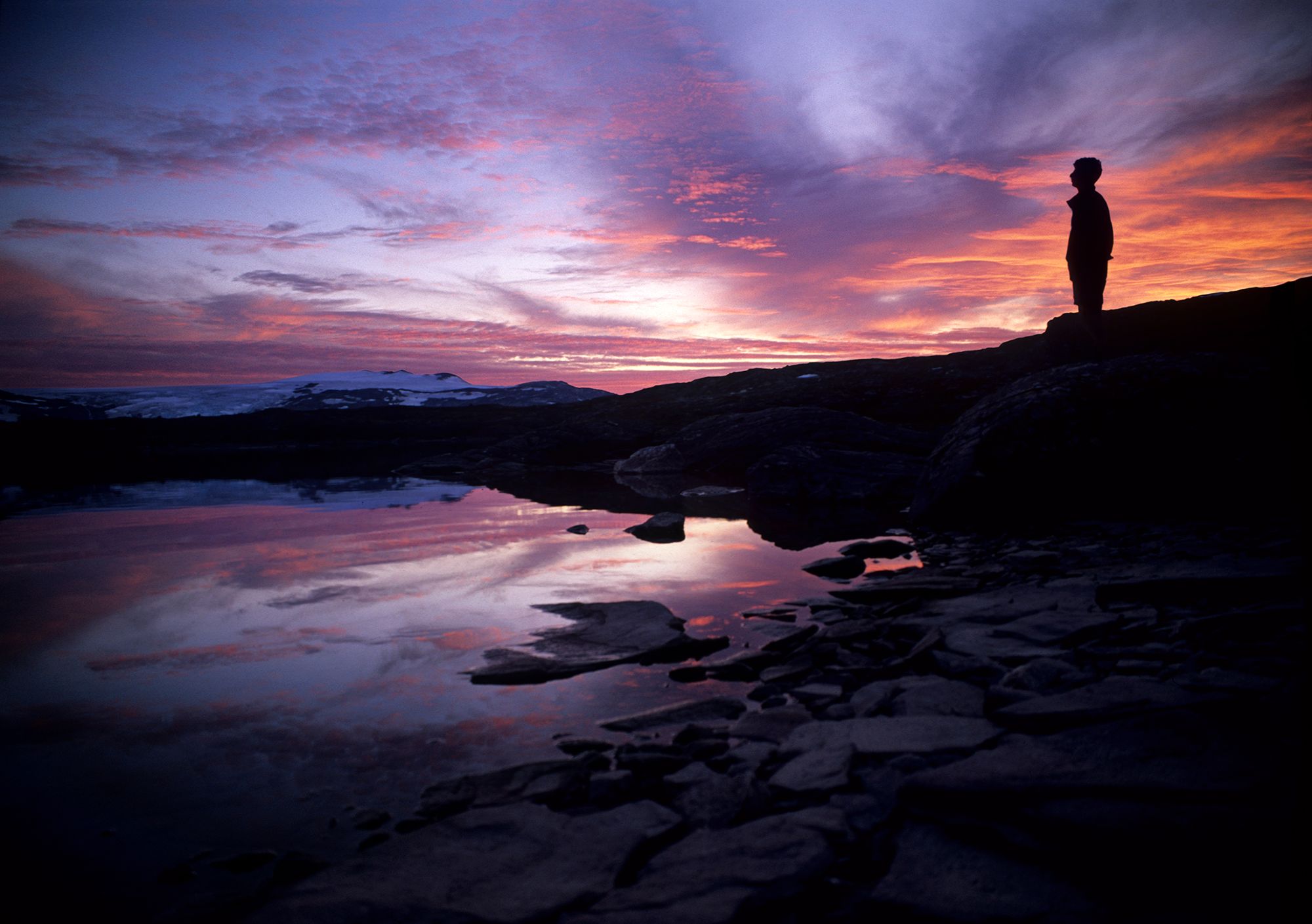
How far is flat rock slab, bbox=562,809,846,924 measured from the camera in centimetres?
160

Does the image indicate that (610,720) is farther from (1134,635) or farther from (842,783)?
(1134,635)

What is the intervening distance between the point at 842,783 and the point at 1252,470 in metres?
6.51

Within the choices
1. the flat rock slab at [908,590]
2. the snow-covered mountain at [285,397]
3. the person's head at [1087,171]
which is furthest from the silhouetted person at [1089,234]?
the snow-covered mountain at [285,397]

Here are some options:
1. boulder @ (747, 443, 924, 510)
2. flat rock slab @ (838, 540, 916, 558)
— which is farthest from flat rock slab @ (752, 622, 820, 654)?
boulder @ (747, 443, 924, 510)

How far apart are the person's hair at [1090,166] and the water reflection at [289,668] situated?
664cm

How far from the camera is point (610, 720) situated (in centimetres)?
282

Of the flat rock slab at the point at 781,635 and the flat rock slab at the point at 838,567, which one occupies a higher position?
the flat rock slab at the point at 838,567

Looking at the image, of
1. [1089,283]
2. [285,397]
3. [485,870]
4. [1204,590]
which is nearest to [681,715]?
[485,870]

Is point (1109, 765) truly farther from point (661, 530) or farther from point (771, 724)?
point (661, 530)

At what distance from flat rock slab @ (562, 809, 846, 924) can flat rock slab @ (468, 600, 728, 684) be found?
1.51 m

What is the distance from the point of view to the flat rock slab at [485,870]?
1.67 m

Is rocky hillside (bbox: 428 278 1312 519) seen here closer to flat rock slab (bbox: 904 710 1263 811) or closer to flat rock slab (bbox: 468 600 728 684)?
flat rock slab (bbox: 904 710 1263 811)

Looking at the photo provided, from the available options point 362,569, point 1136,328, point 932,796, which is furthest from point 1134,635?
point 1136,328

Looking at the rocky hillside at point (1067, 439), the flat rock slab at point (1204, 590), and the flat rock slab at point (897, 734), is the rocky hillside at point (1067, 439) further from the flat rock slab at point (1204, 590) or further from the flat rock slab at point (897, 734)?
the flat rock slab at point (897, 734)
